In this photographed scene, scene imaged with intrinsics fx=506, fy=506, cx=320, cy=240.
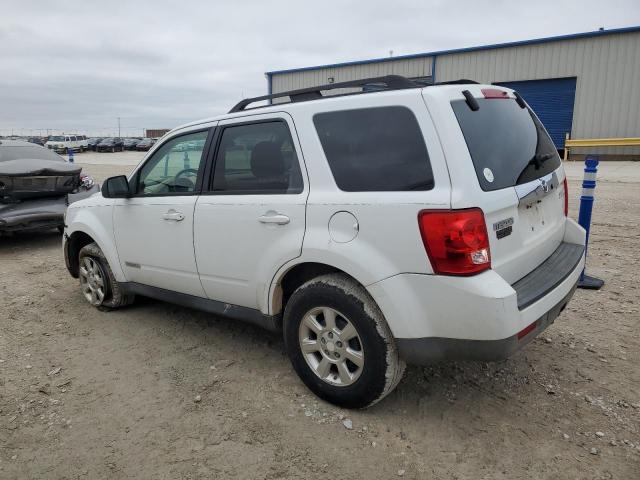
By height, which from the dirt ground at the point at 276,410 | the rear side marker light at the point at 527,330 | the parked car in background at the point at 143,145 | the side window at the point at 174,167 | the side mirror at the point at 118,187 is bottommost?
the dirt ground at the point at 276,410

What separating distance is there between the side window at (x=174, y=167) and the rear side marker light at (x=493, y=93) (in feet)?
6.39

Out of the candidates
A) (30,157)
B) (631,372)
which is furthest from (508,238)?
(30,157)

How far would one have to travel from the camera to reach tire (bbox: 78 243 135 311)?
4605 millimetres

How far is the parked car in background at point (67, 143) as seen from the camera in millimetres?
50219

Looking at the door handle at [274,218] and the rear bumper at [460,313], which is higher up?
the door handle at [274,218]

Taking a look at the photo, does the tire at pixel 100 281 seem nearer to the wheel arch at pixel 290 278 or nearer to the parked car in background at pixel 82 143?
the wheel arch at pixel 290 278

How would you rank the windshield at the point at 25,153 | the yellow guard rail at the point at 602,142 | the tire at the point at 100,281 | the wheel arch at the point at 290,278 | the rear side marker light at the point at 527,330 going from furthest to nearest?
the yellow guard rail at the point at 602,142, the windshield at the point at 25,153, the tire at the point at 100,281, the wheel arch at the point at 290,278, the rear side marker light at the point at 527,330

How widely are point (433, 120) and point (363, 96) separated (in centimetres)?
48

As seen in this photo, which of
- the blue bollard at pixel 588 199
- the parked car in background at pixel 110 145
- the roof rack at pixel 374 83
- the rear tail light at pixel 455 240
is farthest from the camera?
the parked car in background at pixel 110 145

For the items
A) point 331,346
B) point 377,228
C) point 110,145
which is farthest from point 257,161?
point 110,145

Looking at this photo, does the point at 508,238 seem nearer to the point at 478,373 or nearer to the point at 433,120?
the point at 433,120

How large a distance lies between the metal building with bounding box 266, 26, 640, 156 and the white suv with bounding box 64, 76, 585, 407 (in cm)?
2127

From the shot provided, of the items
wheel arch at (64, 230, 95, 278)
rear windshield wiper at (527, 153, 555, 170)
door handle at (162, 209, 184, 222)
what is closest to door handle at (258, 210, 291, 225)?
door handle at (162, 209, 184, 222)

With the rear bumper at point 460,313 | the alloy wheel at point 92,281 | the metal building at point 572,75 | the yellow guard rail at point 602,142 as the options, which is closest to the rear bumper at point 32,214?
the alloy wheel at point 92,281
